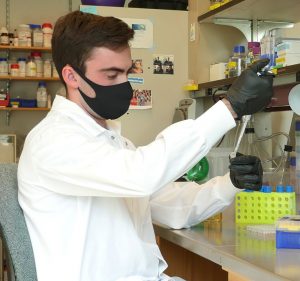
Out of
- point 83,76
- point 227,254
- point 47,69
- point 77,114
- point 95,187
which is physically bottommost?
point 227,254

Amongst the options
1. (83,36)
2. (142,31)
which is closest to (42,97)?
(142,31)

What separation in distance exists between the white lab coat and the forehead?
129mm

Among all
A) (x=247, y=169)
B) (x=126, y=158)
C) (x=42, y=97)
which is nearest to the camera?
(x=126, y=158)

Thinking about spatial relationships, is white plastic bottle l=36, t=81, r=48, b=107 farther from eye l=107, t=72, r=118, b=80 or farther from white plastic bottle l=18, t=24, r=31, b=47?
eye l=107, t=72, r=118, b=80

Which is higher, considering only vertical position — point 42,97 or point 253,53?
point 253,53

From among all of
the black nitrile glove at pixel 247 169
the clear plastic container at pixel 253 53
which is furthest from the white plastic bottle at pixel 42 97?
the black nitrile glove at pixel 247 169

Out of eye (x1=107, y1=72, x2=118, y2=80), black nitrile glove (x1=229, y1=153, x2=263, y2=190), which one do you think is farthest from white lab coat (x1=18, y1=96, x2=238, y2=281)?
black nitrile glove (x1=229, y1=153, x2=263, y2=190)

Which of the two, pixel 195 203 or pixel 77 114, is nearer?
pixel 77 114

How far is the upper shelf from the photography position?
2.24 metres

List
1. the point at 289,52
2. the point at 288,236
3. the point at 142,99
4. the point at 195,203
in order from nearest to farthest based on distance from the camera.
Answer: the point at 288,236 < the point at 195,203 < the point at 289,52 < the point at 142,99

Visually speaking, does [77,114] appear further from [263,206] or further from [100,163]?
[263,206]

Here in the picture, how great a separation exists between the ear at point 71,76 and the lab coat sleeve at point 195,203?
1.67 ft

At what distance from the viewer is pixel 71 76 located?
1448 millimetres

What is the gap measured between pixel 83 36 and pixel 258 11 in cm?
123
